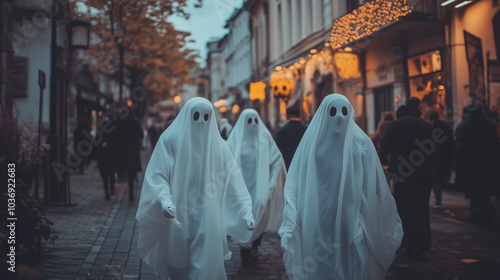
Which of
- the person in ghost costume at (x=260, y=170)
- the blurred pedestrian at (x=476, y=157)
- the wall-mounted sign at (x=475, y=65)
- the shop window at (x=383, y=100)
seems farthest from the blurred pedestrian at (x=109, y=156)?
the wall-mounted sign at (x=475, y=65)

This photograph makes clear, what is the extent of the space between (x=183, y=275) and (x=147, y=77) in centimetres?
3022

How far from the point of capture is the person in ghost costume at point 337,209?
4602mm

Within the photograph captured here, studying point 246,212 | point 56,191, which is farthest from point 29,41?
point 246,212

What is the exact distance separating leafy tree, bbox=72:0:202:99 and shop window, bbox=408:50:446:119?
21.9 feet

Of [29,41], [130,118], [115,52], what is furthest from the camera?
[115,52]

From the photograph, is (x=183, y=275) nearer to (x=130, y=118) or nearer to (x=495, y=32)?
(x=130, y=118)

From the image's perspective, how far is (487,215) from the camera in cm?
905

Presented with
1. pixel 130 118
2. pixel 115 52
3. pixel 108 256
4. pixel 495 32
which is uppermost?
pixel 115 52

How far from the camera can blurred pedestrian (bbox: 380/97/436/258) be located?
6.99 meters

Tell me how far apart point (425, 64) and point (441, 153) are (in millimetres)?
4278

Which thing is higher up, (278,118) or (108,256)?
(278,118)

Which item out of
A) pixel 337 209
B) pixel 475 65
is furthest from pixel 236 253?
pixel 475 65

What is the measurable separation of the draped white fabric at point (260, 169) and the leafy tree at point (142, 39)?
1010cm

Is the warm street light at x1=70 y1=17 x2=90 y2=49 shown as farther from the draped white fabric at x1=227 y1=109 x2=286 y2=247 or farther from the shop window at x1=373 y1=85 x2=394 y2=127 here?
the shop window at x1=373 y1=85 x2=394 y2=127
